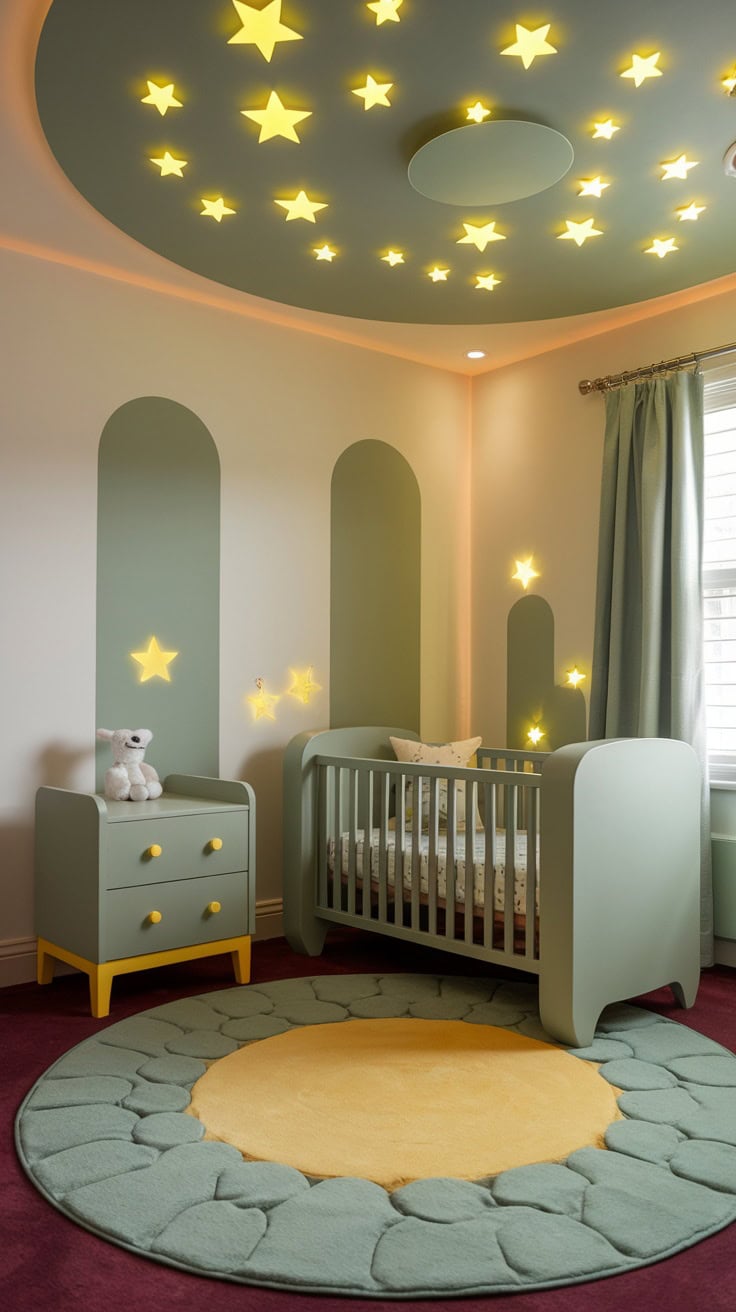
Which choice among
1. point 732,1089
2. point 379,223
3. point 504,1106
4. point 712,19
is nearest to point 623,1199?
point 504,1106

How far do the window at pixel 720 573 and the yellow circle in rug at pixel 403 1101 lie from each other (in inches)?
56.9

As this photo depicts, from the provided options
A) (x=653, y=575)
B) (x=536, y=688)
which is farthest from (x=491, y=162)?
(x=536, y=688)

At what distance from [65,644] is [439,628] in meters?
1.77

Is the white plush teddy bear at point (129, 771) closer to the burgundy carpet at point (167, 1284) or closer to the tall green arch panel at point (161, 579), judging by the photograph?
the tall green arch panel at point (161, 579)

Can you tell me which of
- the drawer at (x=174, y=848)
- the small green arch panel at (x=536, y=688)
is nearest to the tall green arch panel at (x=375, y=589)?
the small green arch panel at (x=536, y=688)

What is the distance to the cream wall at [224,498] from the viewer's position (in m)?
3.24

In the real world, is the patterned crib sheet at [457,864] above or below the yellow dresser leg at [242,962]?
above

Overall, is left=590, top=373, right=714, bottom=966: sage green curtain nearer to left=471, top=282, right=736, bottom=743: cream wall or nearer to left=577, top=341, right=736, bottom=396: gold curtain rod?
left=577, top=341, right=736, bottom=396: gold curtain rod

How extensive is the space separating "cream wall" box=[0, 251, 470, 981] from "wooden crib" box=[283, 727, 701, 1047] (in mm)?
329

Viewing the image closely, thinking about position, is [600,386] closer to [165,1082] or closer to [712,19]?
[712,19]

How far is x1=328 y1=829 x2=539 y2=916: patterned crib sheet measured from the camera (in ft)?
9.63

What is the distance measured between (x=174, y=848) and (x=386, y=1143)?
1255mm

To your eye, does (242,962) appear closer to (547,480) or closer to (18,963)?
(18,963)

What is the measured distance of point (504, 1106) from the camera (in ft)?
7.29
